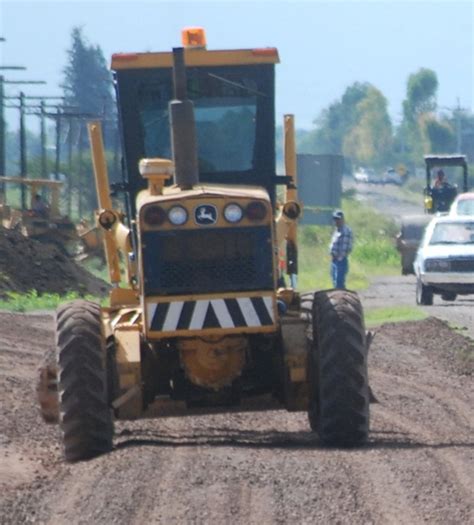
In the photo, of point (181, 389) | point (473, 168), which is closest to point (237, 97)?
point (181, 389)

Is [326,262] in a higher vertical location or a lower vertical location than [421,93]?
lower

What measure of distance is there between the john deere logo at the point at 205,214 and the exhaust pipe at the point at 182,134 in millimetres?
386

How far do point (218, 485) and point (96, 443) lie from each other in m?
2.35

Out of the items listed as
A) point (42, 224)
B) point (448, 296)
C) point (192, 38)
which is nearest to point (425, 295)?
point (448, 296)

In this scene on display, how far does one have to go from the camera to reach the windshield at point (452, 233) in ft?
107

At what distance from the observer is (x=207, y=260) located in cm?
1315

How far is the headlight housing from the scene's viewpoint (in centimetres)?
1302

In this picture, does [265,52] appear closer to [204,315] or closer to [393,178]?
[204,315]

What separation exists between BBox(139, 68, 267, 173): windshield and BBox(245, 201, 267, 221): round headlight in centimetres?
157

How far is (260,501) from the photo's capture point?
34.0 ft

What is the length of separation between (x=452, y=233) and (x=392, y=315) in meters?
3.90

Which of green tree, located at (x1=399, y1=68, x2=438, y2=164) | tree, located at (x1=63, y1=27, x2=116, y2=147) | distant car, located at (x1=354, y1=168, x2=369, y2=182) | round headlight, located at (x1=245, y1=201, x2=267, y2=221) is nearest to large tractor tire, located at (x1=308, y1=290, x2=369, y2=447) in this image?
round headlight, located at (x1=245, y1=201, x2=267, y2=221)

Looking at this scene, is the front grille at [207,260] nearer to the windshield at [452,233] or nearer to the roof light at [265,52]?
the roof light at [265,52]

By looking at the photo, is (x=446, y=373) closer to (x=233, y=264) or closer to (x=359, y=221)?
(x=233, y=264)
